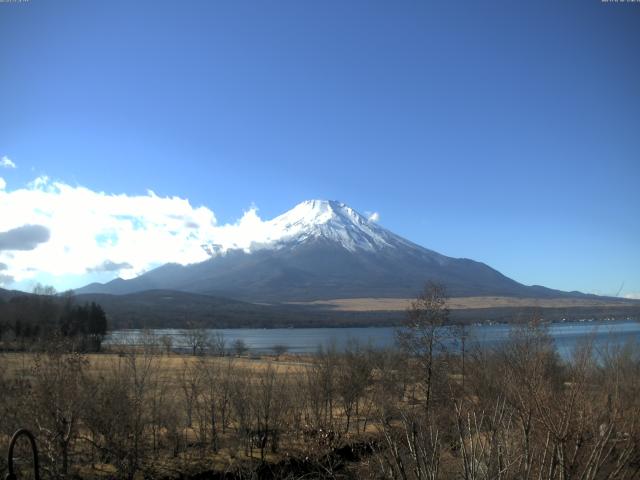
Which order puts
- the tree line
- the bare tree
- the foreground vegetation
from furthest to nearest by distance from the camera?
the tree line, the bare tree, the foreground vegetation

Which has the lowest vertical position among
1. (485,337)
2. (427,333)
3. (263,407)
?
(263,407)

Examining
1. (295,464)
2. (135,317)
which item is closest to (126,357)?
(295,464)

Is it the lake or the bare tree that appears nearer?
the lake

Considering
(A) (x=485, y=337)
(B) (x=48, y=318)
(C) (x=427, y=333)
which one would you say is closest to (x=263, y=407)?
(C) (x=427, y=333)

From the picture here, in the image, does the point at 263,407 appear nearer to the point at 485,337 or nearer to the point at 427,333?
the point at 427,333

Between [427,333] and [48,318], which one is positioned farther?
[48,318]

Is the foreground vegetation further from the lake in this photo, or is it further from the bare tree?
the lake

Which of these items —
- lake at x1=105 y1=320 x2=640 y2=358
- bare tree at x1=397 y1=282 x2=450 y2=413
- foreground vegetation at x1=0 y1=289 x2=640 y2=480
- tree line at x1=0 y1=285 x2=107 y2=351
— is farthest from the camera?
tree line at x1=0 y1=285 x2=107 y2=351

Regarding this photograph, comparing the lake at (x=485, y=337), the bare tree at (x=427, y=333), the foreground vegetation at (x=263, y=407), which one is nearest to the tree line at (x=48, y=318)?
the lake at (x=485, y=337)

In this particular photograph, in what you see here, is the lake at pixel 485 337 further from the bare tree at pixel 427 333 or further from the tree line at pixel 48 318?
the bare tree at pixel 427 333

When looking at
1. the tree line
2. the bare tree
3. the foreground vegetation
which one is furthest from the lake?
the bare tree

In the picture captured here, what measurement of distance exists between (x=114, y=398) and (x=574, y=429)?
1772 cm

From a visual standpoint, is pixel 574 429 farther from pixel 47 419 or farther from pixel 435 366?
pixel 435 366

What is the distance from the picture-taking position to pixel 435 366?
29.4 m
